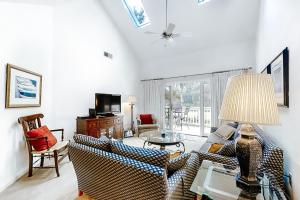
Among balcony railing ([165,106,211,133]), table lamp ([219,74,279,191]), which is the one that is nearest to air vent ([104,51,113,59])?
balcony railing ([165,106,211,133])

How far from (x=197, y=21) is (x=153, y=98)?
2.98 metres

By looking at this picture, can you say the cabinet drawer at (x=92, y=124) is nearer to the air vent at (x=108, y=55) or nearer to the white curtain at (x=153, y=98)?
the air vent at (x=108, y=55)

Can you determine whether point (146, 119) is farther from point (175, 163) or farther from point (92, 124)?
point (175, 163)

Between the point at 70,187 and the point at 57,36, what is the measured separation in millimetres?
3100

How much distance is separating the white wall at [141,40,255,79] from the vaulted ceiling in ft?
0.59

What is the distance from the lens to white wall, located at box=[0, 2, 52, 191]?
2275 mm

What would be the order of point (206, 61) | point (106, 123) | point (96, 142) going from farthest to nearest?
point (206, 61), point (106, 123), point (96, 142)

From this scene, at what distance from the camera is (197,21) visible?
447cm

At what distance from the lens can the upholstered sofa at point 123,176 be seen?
1.21 metres

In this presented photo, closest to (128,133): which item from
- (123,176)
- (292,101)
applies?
(123,176)

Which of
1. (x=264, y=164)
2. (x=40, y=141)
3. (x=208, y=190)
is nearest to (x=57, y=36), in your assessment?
(x=40, y=141)

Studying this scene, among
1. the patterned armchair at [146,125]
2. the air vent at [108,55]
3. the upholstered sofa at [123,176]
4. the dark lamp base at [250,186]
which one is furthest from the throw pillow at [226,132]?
the air vent at [108,55]

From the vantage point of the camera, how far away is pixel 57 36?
359 cm

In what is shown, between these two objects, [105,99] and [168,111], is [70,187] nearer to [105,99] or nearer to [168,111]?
[105,99]
